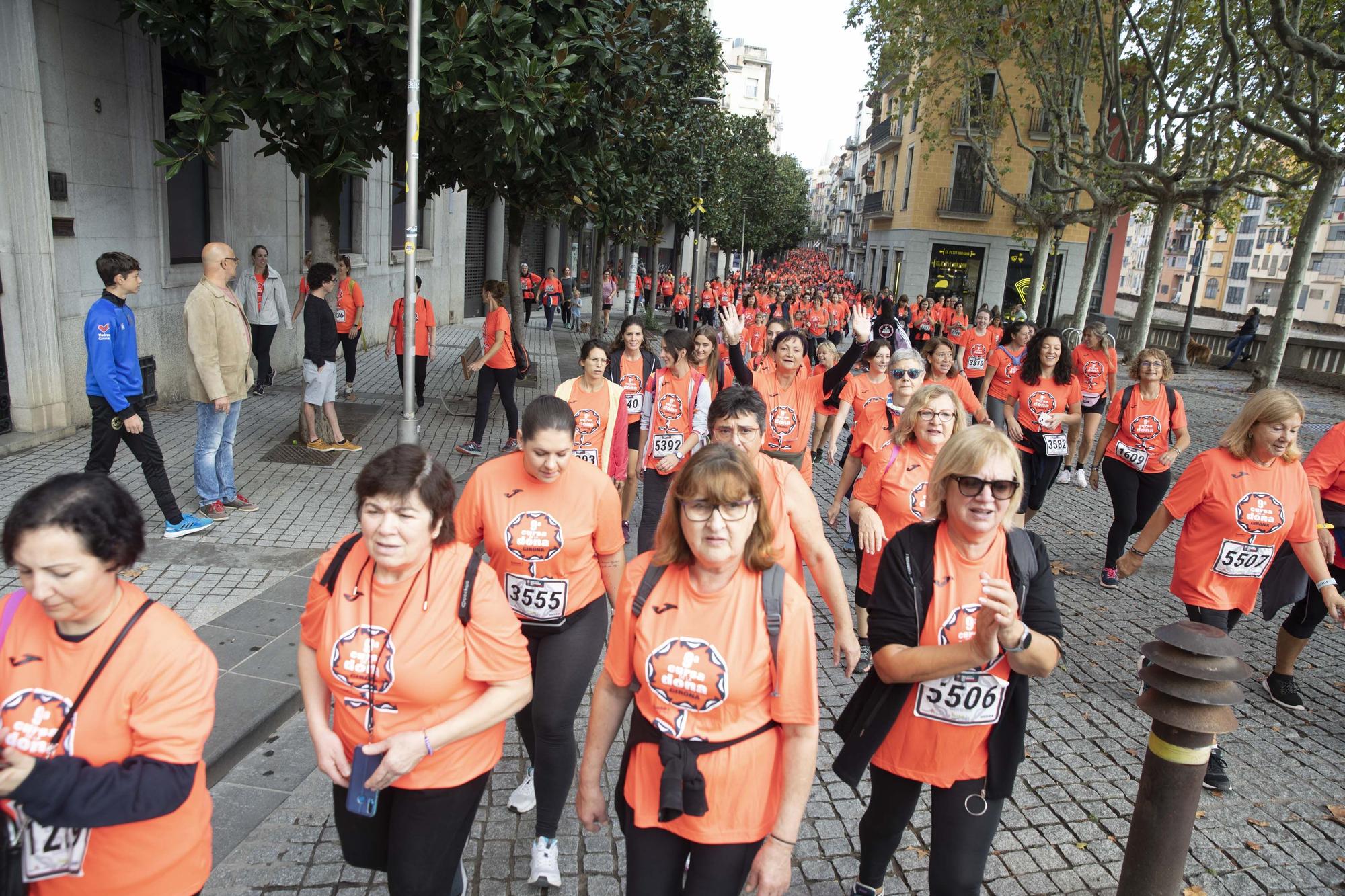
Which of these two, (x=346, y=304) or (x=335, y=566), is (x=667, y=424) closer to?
(x=335, y=566)

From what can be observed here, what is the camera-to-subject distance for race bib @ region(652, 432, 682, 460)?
651cm

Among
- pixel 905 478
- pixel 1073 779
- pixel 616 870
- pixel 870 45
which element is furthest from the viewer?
pixel 870 45

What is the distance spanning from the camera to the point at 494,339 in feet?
33.6

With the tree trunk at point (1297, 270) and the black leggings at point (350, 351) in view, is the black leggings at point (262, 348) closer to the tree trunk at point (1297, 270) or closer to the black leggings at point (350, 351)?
the black leggings at point (350, 351)

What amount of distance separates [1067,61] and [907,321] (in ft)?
28.9

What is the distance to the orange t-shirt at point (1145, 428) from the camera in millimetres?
6770

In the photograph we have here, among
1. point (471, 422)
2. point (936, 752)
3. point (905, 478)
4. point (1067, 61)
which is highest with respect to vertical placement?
point (1067, 61)

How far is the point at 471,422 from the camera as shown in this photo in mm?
12125

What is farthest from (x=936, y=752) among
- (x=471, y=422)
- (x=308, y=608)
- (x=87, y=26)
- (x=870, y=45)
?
(x=870, y=45)

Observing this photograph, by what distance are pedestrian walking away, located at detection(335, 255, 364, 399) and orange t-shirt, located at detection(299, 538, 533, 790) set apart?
418 inches

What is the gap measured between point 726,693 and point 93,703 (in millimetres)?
1531

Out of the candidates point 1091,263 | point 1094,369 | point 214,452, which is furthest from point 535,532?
point 1091,263

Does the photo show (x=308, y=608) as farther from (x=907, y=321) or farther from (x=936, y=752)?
(x=907, y=321)

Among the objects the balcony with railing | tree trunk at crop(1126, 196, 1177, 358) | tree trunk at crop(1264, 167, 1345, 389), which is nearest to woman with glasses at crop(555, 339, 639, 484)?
tree trunk at crop(1264, 167, 1345, 389)
